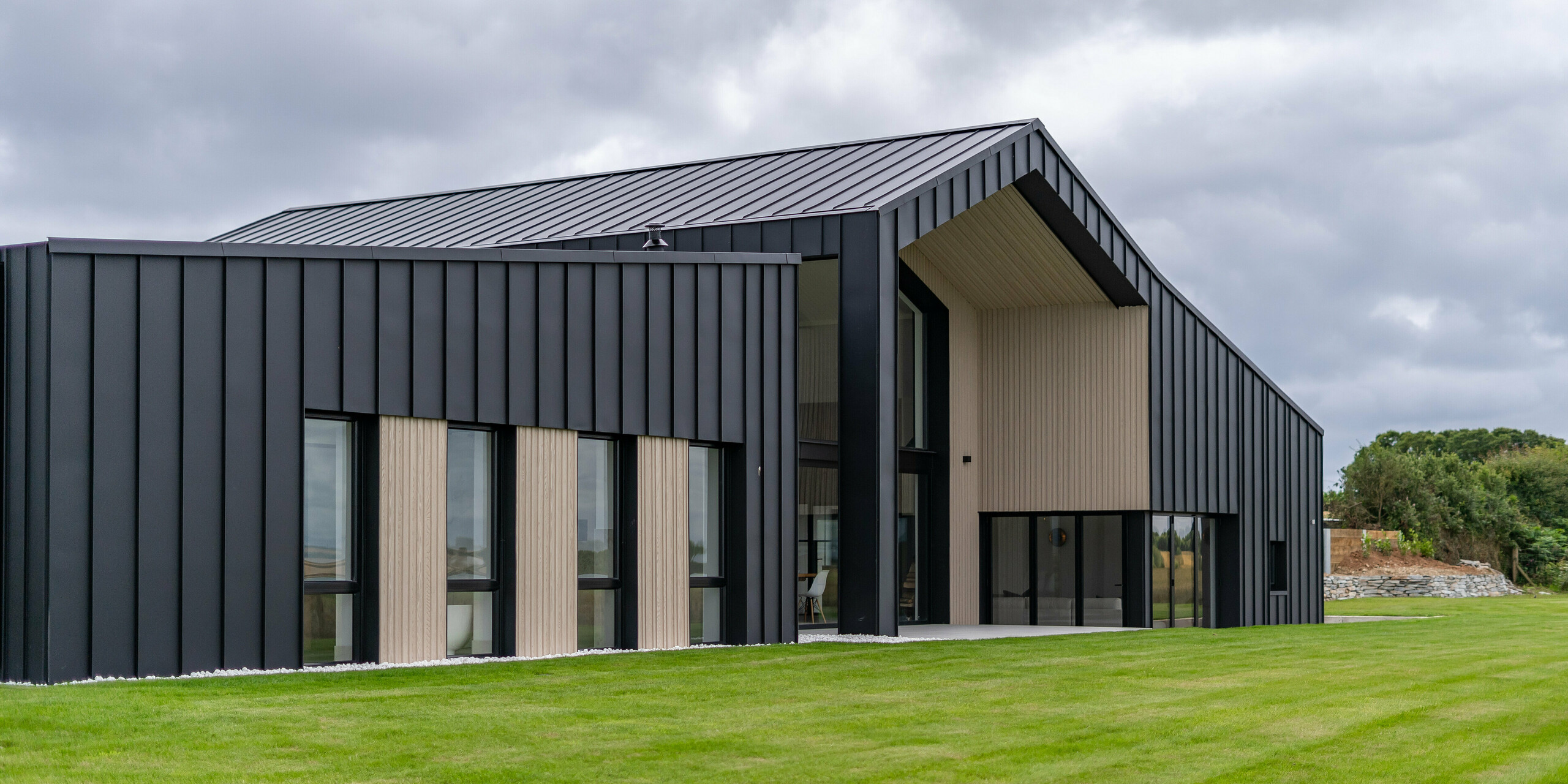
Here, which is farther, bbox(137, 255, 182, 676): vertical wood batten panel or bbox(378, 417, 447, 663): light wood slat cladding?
bbox(378, 417, 447, 663): light wood slat cladding

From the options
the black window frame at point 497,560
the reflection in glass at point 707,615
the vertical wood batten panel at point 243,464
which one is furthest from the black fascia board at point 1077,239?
the vertical wood batten panel at point 243,464

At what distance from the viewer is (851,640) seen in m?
16.9

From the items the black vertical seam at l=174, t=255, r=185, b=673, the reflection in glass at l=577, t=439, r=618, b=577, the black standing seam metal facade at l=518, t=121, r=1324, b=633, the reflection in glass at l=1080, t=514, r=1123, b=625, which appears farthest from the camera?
the reflection in glass at l=1080, t=514, r=1123, b=625

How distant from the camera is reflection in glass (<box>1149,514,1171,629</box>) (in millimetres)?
23422

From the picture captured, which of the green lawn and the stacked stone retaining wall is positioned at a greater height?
the green lawn

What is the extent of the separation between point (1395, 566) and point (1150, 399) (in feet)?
81.5

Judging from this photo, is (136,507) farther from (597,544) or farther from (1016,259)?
(1016,259)

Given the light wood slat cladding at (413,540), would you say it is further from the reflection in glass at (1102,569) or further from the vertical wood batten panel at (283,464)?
the reflection in glass at (1102,569)

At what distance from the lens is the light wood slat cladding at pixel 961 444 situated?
2272 cm

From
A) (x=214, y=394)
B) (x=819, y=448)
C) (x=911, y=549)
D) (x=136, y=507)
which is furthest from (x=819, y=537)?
(x=136, y=507)

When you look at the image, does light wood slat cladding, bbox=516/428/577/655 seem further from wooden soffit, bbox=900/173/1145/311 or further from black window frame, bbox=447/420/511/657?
wooden soffit, bbox=900/173/1145/311

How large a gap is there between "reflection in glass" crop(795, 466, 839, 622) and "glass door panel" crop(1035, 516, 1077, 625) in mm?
6030

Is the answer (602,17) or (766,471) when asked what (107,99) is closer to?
(602,17)

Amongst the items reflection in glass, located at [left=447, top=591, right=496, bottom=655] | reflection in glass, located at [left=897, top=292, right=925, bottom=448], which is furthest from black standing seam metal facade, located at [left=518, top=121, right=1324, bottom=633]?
reflection in glass, located at [left=447, top=591, right=496, bottom=655]
